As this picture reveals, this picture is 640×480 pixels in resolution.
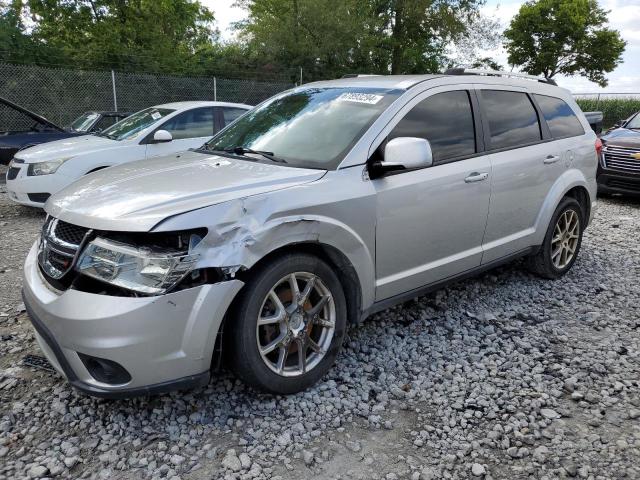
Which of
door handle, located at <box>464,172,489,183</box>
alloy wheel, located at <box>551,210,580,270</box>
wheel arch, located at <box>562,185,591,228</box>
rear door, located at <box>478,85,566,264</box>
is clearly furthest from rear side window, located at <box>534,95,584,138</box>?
door handle, located at <box>464,172,489,183</box>

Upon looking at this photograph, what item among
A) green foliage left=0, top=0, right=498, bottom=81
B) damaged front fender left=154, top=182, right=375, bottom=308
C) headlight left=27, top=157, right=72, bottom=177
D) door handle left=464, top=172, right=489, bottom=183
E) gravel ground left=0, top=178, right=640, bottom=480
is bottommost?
gravel ground left=0, top=178, right=640, bottom=480

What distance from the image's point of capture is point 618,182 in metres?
8.48

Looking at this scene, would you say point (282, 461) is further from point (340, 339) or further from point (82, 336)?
point (82, 336)

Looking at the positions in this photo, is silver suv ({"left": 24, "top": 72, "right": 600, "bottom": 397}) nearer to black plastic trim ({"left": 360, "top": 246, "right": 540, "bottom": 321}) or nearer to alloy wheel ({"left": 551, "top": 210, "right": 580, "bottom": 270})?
black plastic trim ({"left": 360, "top": 246, "right": 540, "bottom": 321})

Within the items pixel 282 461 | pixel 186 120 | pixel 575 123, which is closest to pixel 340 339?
pixel 282 461

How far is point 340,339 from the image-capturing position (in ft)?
9.80

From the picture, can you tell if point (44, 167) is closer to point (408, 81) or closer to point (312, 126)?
point (312, 126)

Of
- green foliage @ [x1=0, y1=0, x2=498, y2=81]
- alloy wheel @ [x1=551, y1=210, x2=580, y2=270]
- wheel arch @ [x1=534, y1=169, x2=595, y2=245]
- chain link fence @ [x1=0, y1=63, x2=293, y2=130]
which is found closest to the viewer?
wheel arch @ [x1=534, y1=169, x2=595, y2=245]

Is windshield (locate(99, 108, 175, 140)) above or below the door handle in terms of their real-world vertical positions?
above

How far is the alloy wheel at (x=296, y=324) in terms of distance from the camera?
269 centimetres

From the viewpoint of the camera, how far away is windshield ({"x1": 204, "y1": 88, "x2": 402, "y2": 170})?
3125 mm

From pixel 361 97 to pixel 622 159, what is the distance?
6834 millimetres

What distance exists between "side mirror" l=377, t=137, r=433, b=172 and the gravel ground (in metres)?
1.27

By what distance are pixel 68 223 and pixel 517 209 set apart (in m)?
3.23
